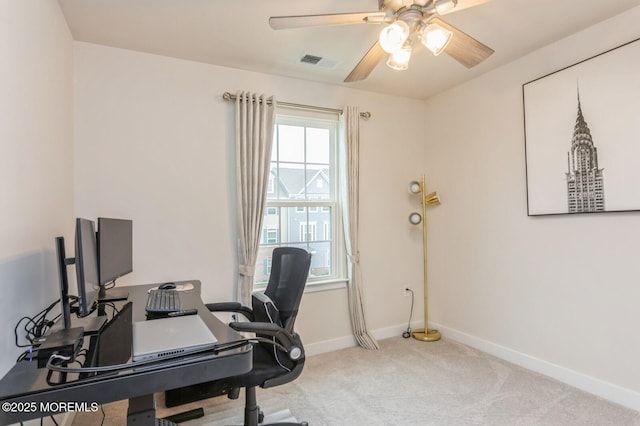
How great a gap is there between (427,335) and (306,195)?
1.93 m

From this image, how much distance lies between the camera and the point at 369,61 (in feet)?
7.14

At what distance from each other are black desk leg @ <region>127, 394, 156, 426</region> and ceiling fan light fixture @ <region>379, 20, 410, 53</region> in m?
1.89

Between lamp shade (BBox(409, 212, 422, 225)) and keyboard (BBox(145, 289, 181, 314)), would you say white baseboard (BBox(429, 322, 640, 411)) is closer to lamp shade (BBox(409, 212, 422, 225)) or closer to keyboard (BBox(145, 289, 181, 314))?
lamp shade (BBox(409, 212, 422, 225))

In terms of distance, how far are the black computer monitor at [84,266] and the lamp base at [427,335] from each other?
9.89 ft

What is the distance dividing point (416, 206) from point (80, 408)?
3477 mm

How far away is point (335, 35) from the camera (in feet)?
8.16

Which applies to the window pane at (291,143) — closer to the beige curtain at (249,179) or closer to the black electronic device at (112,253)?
the beige curtain at (249,179)

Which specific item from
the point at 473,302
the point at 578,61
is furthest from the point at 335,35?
the point at 473,302

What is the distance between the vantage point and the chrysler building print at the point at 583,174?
2.42 meters

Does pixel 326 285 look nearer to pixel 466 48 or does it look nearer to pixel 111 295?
pixel 111 295

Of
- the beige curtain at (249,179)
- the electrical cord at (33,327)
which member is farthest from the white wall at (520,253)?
the electrical cord at (33,327)

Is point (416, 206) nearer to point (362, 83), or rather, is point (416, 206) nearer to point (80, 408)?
point (362, 83)

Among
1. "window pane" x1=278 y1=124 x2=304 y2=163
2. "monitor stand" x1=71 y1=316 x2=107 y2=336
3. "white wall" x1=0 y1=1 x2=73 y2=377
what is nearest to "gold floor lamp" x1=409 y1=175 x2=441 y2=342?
"window pane" x1=278 y1=124 x2=304 y2=163

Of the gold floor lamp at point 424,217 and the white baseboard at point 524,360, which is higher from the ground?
the gold floor lamp at point 424,217
